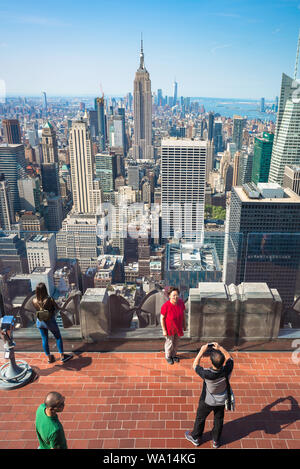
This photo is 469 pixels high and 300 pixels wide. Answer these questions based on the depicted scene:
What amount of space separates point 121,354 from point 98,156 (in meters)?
65.9

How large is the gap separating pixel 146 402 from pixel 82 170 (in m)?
60.3

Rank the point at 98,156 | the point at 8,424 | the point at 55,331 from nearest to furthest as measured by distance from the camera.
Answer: the point at 8,424 → the point at 55,331 → the point at 98,156

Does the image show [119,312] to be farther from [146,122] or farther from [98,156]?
[146,122]

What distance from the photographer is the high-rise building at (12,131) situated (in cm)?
6469

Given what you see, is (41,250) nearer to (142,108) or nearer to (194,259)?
(194,259)

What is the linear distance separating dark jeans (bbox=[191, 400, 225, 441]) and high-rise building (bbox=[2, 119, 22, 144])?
69.9 metres

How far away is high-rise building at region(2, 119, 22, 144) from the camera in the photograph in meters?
64.7

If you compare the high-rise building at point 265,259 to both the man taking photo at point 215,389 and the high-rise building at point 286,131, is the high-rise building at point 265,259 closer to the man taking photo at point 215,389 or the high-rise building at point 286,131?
the man taking photo at point 215,389

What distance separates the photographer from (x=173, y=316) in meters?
3.04

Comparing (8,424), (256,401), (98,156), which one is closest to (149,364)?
(256,401)

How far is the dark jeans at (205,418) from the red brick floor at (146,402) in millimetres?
116

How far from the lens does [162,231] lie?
141ft

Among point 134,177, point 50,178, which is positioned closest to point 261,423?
point 50,178

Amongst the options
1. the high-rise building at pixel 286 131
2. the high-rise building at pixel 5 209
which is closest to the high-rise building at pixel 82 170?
the high-rise building at pixel 5 209
